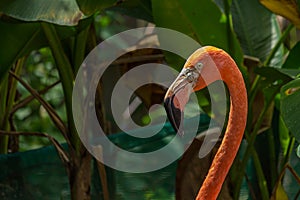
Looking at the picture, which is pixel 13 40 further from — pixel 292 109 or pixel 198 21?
pixel 292 109

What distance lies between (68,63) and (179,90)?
0.65 metres

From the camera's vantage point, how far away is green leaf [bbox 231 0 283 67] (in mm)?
1951

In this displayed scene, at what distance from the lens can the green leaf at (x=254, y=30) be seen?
6.40ft

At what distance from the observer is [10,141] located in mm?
1966

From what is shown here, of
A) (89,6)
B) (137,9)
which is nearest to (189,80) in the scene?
(89,6)

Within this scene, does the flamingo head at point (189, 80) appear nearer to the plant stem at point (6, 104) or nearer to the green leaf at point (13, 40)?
the green leaf at point (13, 40)

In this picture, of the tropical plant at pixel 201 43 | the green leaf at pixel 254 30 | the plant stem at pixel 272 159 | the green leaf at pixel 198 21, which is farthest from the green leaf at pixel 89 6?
the plant stem at pixel 272 159

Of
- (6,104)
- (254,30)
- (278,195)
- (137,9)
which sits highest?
(137,9)

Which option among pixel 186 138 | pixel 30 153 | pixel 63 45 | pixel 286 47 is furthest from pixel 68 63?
pixel 286 47

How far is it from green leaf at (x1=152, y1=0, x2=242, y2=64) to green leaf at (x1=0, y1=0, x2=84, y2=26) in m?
0.26

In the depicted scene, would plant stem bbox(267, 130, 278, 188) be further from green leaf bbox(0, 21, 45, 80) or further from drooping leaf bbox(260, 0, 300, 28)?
green leaf bbox(0, 21, 45, 80)

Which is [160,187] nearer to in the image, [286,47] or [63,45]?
[63,45]

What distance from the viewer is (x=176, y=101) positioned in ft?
3.45

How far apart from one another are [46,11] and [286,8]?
535mm
